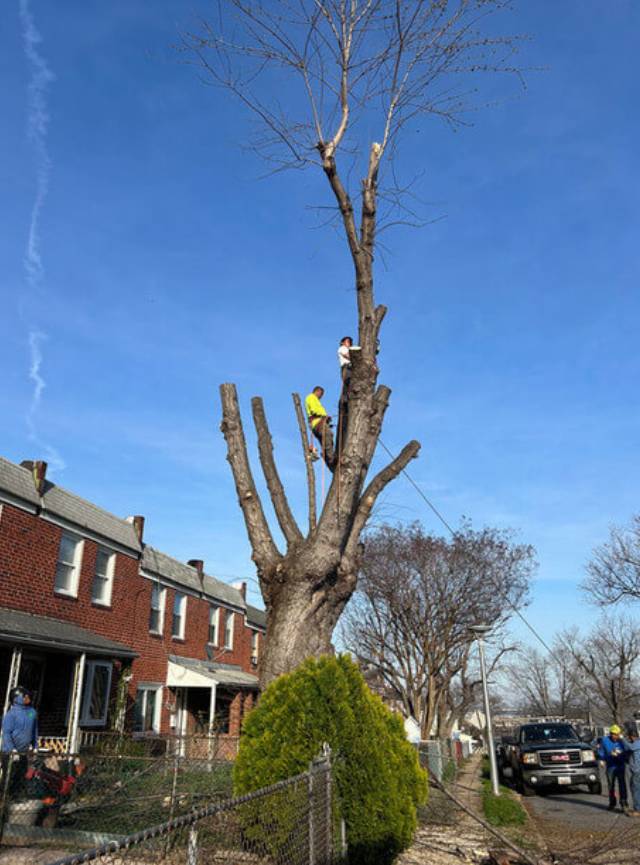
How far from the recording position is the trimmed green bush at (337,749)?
547 cm

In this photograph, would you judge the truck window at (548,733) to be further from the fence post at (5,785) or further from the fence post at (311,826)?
the fence post at (311,826)

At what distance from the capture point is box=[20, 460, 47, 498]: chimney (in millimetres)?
15117

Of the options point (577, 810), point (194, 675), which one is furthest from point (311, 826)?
point (194, 675)

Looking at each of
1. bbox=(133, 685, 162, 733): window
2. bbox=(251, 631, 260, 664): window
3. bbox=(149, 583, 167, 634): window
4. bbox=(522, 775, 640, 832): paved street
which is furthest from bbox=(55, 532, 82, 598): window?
bbox=(251, 631, 260, 664): window

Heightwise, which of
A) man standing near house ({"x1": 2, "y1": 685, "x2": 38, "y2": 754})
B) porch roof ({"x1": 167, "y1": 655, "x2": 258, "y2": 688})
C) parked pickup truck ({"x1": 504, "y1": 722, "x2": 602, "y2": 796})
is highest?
porch roof ({"x1": 167, "y1": 655, "x2": 258, "y2": 688})

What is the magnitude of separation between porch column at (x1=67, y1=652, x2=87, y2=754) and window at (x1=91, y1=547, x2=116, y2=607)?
2.92 m

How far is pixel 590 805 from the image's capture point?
45.3 feet

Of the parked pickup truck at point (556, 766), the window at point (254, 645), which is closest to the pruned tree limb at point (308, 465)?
the parked pickup truck at point (556, 766)

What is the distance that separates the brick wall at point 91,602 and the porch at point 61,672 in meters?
0.44

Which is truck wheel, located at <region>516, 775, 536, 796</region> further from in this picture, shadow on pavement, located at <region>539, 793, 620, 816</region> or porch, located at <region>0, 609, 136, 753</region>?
porch, located at <region>0, 609, 136, 753</region>

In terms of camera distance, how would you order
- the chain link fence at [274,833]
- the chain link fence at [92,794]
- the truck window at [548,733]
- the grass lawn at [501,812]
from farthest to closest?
the truck window at [548,733], the grass lawn at [501,812], the chain link fence at [92,794], the chain link fence at [274,833]

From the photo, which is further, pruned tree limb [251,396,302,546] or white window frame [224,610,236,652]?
white window frame [224,610,236,652]

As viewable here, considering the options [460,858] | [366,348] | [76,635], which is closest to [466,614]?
[76,635]

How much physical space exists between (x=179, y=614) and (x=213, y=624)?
3135mm
